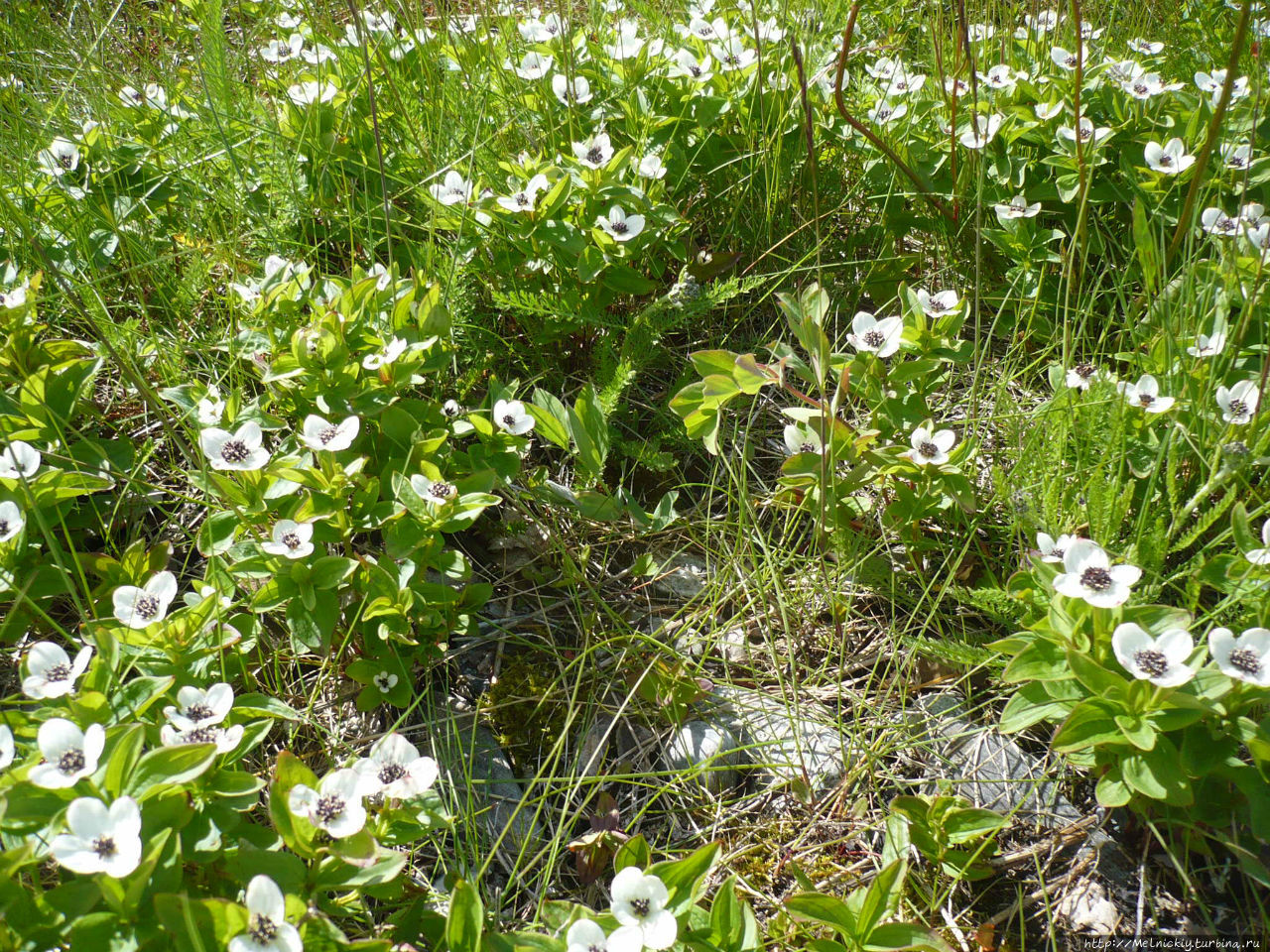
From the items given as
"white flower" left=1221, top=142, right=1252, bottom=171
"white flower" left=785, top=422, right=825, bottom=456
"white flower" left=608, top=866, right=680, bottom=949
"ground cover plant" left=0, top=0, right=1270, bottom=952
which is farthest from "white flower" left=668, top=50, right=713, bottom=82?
"white flower" left=608, top=866, right=680, bottom=949

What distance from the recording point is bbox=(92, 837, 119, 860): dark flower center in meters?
1.21

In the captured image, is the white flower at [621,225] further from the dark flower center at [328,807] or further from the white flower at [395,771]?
the dark flower center at [328,807]

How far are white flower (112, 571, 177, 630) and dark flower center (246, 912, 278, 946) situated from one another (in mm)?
641

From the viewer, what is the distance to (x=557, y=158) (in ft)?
8.11

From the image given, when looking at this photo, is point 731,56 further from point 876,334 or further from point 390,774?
point 390,774

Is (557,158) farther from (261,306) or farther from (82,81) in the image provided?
(82,81)

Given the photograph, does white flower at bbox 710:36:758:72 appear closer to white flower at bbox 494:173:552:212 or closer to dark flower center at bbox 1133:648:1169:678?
white flower at bbox 494:173:552:212

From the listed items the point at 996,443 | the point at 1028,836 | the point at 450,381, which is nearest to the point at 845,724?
the point at 1028,836

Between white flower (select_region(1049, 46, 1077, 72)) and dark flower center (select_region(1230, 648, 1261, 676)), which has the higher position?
white flower (select_region(1049, 46, 1077, 72))

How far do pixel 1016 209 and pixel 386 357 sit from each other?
1.81 m

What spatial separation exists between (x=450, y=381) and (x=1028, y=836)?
1.76m

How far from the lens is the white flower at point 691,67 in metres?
2.74

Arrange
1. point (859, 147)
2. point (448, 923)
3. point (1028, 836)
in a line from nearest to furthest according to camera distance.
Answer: point (448, 923) → point (1028, 836) → point (859, 147)

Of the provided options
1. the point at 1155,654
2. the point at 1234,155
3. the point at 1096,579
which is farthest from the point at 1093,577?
the point at 1234,155
